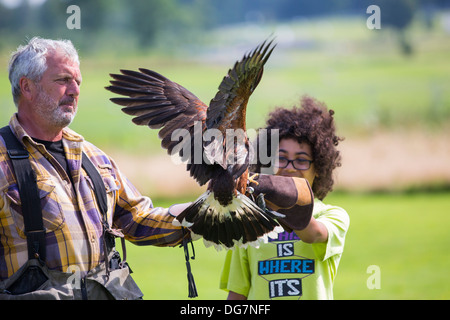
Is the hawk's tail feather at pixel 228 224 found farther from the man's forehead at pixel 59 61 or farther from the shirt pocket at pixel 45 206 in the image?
the man's forehead at pixel 59 61

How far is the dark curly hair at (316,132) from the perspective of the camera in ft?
11.6

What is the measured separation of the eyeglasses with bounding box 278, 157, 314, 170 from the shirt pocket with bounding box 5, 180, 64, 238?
1329 millimetres

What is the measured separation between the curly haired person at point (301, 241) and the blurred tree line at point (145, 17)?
2441 cm

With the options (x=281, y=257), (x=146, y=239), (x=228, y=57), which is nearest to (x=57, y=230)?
(x=146, y=239)

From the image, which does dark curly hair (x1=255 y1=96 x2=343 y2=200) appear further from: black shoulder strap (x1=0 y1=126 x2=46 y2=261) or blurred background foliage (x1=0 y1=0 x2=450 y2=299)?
black shoulder strap (x1=0 y1=126 x2=46 y2=261)

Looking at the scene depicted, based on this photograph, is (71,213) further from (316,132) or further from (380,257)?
(380,257)

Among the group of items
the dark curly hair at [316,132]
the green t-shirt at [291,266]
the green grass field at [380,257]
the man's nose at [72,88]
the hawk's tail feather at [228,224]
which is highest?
the man's nose at [72,88]

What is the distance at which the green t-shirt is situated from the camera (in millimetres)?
3152

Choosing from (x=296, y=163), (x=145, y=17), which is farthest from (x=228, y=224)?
(x=145, y=17)

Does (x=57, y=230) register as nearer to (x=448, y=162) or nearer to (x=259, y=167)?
(x=259, y=167)

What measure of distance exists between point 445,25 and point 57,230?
102 ft

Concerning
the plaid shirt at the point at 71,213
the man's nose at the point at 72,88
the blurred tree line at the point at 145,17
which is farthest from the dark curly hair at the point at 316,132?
the blurred tree line at the point at 145,17

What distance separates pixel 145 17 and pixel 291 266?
3046 cm

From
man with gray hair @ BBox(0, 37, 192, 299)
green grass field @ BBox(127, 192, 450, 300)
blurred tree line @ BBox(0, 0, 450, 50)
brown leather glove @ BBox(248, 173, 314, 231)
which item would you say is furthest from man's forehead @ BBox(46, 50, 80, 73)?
blurred tree line @ BBox(0, 0, 450, 50)
